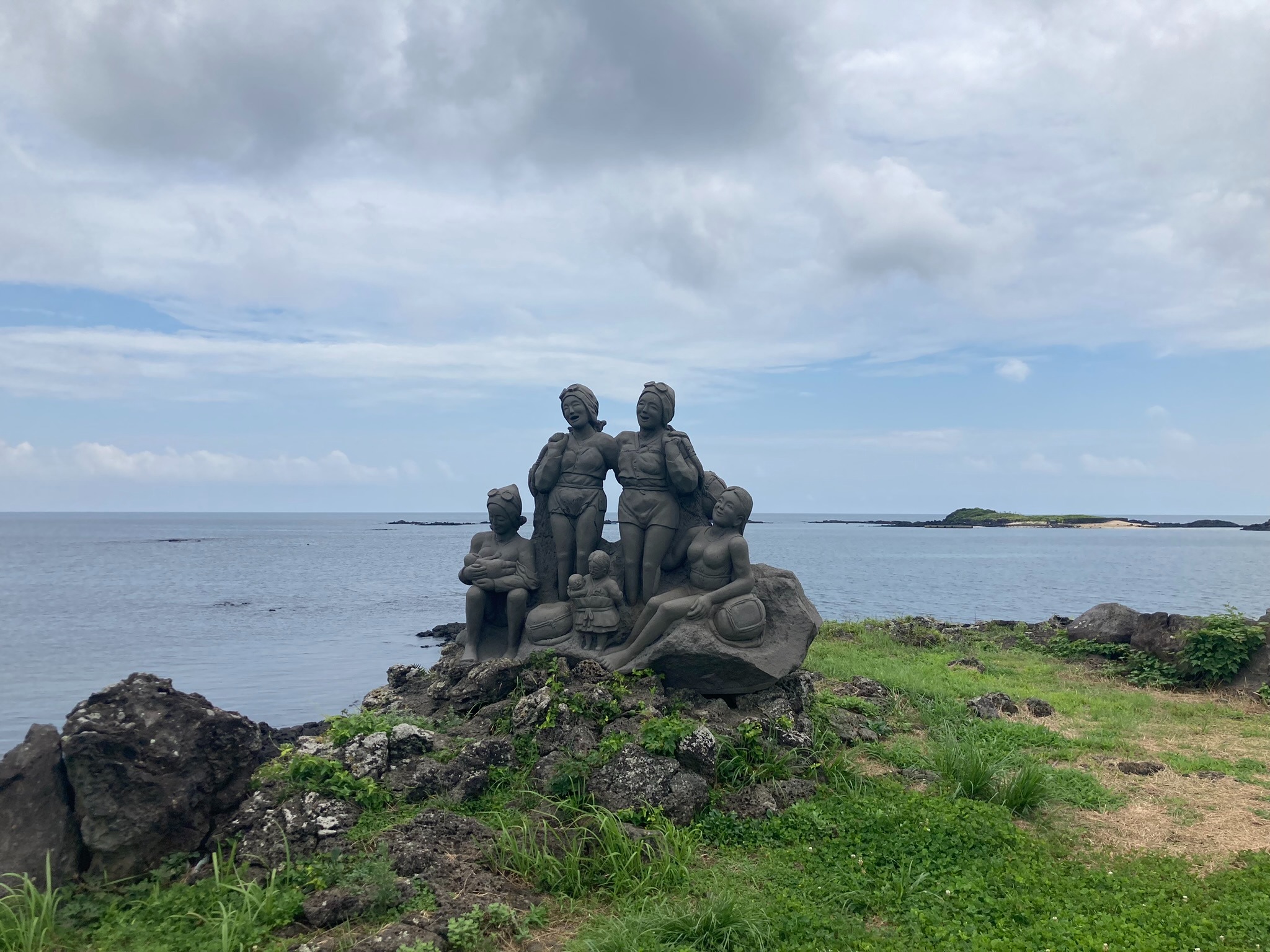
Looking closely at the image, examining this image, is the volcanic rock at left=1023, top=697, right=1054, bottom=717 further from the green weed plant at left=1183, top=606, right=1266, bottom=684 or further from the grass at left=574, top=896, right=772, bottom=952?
the grass at left=574, top=896, right=772, bottom=952

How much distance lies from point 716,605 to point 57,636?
77.9ft

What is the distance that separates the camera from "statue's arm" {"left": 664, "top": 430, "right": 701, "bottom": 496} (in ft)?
33.8

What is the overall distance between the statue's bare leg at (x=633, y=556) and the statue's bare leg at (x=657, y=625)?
3.03 feet

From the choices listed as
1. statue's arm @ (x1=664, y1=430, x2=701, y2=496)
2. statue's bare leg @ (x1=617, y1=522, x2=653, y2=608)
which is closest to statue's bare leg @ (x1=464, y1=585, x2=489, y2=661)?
statue's bare leg @ (x1=617, y1=522, x2=653, y2=608)

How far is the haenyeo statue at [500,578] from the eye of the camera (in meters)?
10.6

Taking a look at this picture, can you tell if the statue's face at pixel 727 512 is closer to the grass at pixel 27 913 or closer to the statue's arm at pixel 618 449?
the statue's arm at pixel 618 449

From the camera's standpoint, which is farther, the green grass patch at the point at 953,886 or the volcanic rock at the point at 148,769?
the volcanic rock at the point at 148,769

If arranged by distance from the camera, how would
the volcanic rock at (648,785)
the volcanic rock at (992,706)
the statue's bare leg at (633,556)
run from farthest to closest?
the volcanic rock at (992,706)
the statue's bare leg at (633,556)
the volcanic rock at (648,785)

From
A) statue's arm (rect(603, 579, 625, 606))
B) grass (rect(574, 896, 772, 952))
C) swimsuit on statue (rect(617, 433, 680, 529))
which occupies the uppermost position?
swimsuit on statue (rect(617, 433, 680, 529))

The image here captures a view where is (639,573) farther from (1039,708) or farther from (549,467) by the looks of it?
(1039,708)

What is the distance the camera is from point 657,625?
9531 millimetres

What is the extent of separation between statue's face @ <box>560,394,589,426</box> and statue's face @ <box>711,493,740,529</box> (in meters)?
2.13

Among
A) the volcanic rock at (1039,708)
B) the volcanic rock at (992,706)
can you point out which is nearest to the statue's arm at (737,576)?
the volcanic rock at (992,706)

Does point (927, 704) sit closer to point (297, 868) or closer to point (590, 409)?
point (590, 409)
